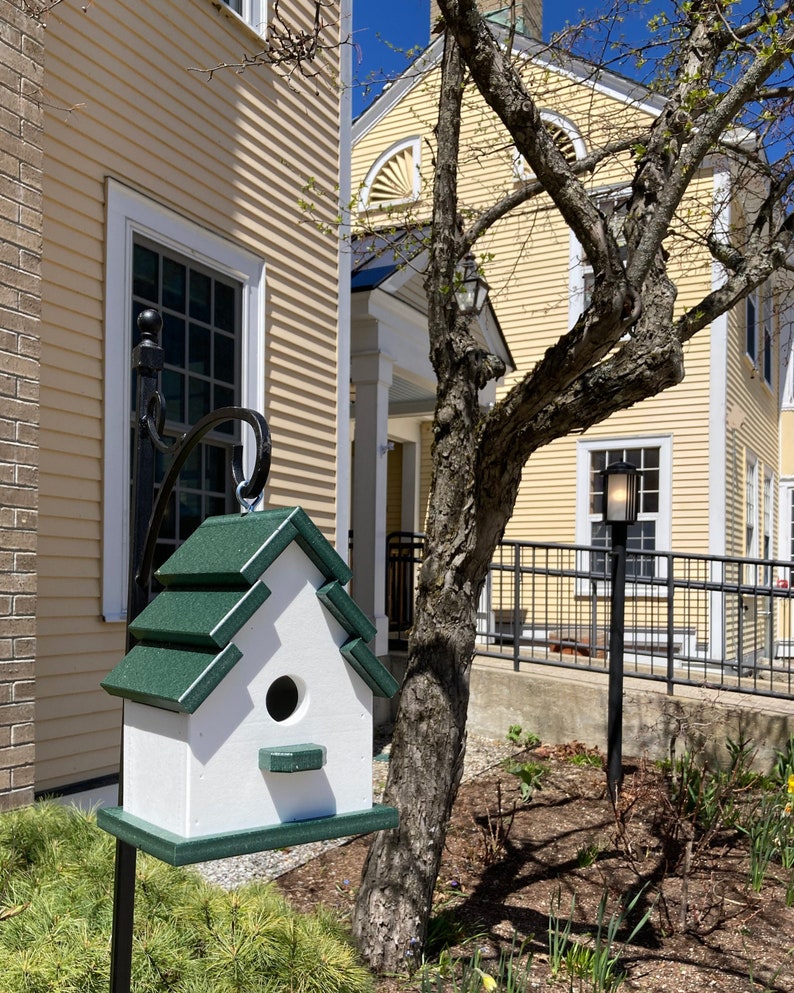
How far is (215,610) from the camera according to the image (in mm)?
1644

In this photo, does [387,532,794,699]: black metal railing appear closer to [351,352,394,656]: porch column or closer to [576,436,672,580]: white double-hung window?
[576,436,672,580]: white double-hung window

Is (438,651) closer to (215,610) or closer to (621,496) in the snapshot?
(215,610)

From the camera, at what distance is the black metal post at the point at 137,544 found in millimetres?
2070

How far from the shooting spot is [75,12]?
5133 mm

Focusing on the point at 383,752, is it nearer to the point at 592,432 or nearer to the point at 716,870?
the point at 716,870

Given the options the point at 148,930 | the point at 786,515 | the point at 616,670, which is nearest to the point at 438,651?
the point at 148,930

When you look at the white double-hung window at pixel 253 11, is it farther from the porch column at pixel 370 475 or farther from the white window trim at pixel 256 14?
the porch column at pixel 370 475

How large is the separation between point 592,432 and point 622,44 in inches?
302

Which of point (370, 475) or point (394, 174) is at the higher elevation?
point (394, 174)

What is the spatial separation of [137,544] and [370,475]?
6.19 m

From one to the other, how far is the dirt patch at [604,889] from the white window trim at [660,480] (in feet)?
19.9

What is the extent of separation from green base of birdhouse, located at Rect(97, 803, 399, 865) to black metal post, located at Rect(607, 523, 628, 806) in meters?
4.73

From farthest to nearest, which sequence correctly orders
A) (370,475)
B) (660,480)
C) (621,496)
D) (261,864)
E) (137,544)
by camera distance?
(660,480), (370,475), (621,496), (261,864), (137,544)

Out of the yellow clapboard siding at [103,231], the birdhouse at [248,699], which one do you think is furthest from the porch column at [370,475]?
the birdhouse at [248,699]
